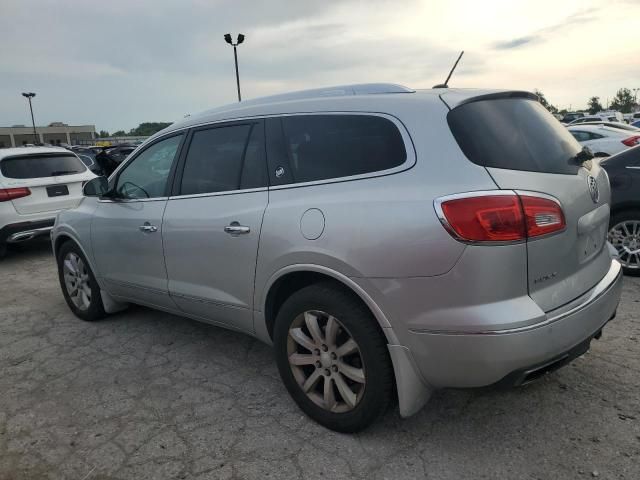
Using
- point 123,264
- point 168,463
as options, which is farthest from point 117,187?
point 168,463

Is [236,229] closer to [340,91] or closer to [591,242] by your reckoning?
[340,91]

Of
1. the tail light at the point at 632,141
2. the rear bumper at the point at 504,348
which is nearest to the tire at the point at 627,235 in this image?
the rear bumper at the point at 504,348

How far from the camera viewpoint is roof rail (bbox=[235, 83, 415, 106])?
9.19 ft

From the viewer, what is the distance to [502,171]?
7.17ft

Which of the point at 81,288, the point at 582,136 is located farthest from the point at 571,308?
the point at 582,136

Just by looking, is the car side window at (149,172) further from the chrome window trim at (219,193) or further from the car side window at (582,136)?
the car side window at (582,136)

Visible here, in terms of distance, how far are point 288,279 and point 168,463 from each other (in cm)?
111

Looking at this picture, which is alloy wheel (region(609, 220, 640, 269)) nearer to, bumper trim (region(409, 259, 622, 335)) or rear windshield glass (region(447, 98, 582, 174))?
bumper trim (region(409, 259, 622, 335))

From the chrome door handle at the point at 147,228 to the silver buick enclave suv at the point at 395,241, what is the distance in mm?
241

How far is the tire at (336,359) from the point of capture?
95.4 inches

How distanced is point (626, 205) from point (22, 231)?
757cm

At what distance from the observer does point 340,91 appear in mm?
2939

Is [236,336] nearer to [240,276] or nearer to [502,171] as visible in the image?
[240,276]

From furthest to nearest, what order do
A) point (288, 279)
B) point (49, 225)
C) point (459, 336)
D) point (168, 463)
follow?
point (49, 225) → point (288, 279) → point (168, 463) → point (459, 336)
